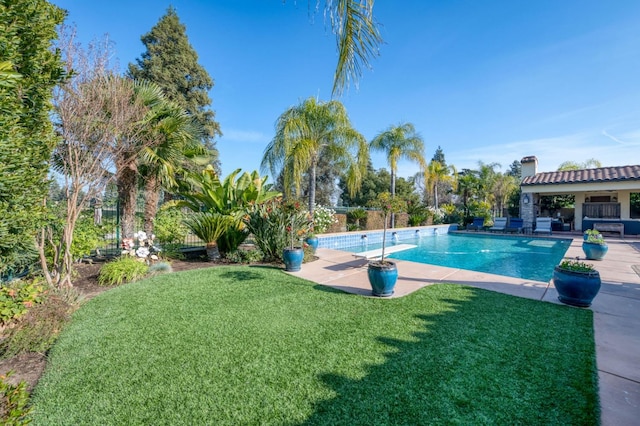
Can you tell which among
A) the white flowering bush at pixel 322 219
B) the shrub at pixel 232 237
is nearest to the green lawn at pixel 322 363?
the shrub at pixel 232 237

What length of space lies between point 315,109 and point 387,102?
3.17 meters

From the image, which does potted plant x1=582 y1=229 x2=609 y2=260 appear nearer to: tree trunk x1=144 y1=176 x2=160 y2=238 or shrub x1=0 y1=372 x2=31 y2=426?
shrub x1=0 y1=372 x2=31 y2=426

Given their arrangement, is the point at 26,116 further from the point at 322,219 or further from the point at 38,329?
the point at 322,219

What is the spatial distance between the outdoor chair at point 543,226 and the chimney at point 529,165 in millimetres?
4240

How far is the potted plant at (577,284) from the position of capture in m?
4.31

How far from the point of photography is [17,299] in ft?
11.4

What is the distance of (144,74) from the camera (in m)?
20.1

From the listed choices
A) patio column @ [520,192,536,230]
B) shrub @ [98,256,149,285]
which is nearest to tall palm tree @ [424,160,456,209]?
patio column @ [520,192,536,230]

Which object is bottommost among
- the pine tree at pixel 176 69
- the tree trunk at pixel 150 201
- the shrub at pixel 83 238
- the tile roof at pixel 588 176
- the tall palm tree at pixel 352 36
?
the shrub at pixel 83 238

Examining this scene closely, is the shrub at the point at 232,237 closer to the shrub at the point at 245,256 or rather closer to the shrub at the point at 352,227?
the shrub at the point at 245,256

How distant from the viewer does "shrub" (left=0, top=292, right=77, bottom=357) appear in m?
3.16

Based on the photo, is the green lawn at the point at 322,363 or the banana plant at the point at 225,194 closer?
the green lawn at the point at 322,363

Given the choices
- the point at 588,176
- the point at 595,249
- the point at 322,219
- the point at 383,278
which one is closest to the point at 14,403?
the point at 383,278

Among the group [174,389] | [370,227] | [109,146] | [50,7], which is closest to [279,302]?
[174,389]
